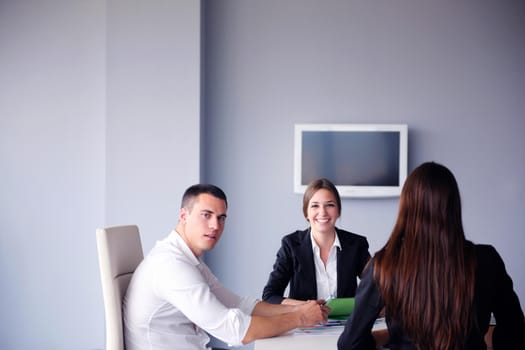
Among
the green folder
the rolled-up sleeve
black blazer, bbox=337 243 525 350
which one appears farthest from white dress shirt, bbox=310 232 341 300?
black blazer, bbox=337 243 525 350

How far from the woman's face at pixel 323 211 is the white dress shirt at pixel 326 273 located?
0.24ft

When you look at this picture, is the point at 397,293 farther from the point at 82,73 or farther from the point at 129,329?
the point at 82,73

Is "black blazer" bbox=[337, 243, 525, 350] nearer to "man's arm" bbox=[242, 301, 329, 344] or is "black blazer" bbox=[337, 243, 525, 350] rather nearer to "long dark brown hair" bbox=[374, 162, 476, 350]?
"long dark brown hair" bbox=[374, 162, 476, 350]

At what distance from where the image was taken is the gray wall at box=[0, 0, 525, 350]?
4453 millimetres

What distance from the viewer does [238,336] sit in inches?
76.7

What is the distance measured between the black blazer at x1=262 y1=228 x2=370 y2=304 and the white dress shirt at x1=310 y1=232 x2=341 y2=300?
3cm

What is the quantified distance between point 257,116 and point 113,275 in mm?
2628

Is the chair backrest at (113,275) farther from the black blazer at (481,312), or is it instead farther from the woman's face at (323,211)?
the woman's face at (323,211)

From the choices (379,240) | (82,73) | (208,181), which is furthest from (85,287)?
(379,240)

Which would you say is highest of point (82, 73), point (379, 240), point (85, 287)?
point (82, 73)

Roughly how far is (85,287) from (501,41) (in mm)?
3714

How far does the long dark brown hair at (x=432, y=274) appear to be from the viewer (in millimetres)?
1583

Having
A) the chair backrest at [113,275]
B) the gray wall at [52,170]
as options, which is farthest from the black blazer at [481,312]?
the gray wall at [52,170]

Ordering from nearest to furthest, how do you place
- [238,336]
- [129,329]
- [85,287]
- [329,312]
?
1. [238,336]
2. [129,329]
3. [329,312]
4. [85,287]
